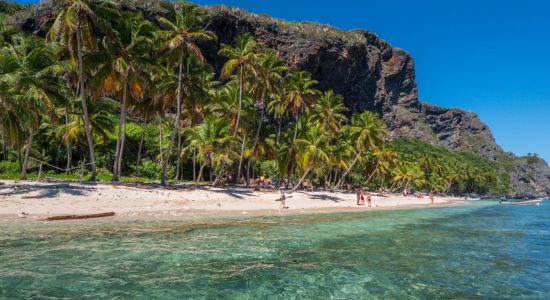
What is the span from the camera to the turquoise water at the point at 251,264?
330 inches

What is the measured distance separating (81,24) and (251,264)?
23.2 m

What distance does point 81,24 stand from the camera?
26.3 meters

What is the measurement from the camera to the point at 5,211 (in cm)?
1841

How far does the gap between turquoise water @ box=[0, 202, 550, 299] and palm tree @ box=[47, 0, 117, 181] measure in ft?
45.8

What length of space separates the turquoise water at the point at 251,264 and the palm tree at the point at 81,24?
14.0 metres

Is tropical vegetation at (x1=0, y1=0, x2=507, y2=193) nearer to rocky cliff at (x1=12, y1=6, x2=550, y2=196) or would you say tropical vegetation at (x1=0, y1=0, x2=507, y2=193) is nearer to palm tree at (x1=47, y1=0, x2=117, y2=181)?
palm tree at (x1=47, y1=0, x2=117, y2=181)

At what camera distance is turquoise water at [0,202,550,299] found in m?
8.39

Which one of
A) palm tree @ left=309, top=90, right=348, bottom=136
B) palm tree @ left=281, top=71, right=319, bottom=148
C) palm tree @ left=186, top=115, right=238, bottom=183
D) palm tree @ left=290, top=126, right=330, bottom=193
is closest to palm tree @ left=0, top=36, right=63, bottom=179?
palm tree @ left=186, top=115, right=238, bottom=183

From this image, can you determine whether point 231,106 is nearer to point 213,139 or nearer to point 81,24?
point 213,139

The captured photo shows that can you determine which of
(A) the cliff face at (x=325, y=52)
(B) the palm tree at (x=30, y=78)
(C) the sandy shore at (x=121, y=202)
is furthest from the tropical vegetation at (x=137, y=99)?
(A) the cliff face at (x=325, y=52)

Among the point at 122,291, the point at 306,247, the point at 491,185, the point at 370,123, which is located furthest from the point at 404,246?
the point at 491,185

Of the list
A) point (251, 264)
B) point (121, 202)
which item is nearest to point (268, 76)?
point (121, 202)

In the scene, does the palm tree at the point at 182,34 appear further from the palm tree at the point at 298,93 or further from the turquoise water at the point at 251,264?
the turquoise water at the point at 251,264

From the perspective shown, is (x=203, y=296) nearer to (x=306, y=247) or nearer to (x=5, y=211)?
(x=306, y=247)
